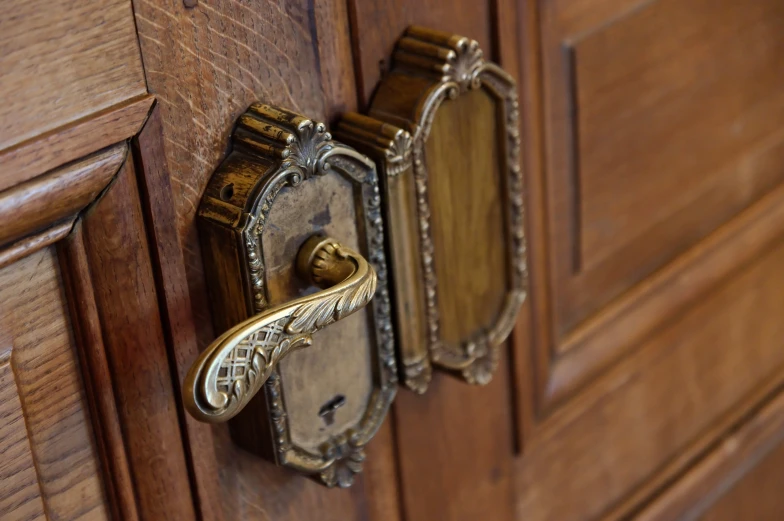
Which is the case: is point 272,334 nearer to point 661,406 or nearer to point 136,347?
point 136,347

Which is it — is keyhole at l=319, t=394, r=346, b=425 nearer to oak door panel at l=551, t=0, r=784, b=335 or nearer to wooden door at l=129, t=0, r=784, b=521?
wooden door at l=129, t=0, r=784, b=521

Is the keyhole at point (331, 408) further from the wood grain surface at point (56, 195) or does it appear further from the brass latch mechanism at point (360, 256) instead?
the wood grain surface at point (56, 195)

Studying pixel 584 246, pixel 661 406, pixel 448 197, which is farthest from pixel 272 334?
pixel 661 406

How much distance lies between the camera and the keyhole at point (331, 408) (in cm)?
39

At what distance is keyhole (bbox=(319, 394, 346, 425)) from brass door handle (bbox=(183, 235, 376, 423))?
6cm

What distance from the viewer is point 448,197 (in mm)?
418

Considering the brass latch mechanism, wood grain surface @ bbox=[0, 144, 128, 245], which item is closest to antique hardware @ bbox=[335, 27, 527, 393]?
the brass latch mechanism

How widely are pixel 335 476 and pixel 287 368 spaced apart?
2.3 inches

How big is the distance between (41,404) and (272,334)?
8 centimetres

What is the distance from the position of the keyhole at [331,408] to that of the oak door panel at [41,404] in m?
0.09

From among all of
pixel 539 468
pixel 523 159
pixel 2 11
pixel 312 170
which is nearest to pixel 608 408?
pixel 539 468

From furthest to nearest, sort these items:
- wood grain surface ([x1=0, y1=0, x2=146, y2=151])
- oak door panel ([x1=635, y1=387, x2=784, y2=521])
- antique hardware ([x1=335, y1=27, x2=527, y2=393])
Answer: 1. oak door panel ([x1=635, y1=387, x2=784, y2=521])
2. antique hardware ([x1=335, y1=27, x2=527, y2=393])
3. wood grain surface ([x1=0, y1=0, x2=146, y2=151])

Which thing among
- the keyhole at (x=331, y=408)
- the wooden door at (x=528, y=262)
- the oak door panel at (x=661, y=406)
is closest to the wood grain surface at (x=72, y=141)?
the wooden door at (x=528, y=262)

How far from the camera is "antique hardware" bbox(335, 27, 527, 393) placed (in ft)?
1.27
